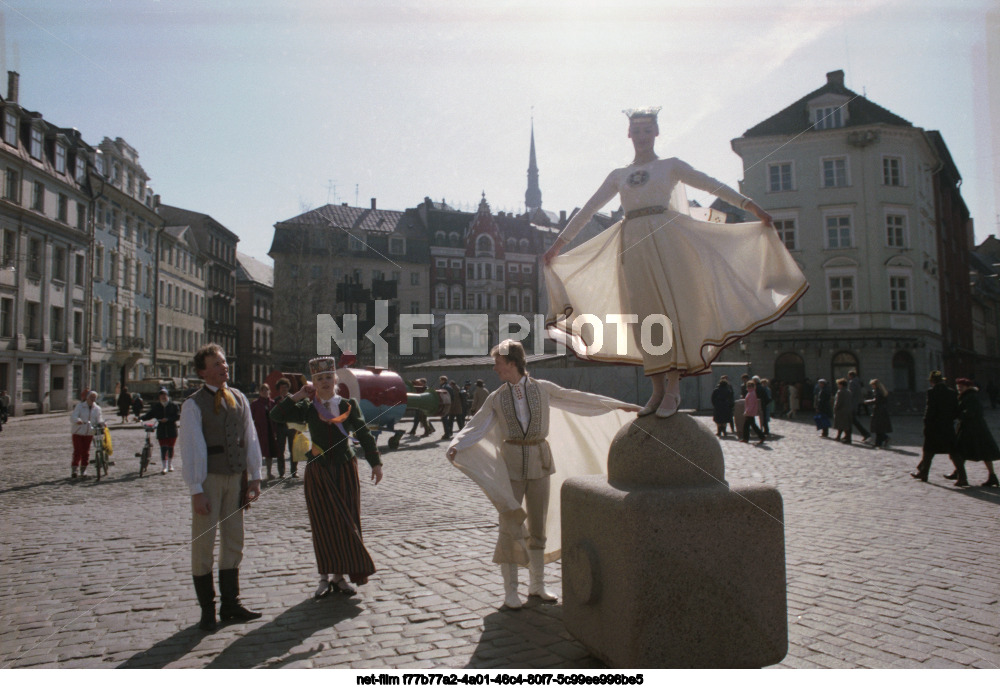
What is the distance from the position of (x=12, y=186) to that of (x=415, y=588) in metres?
6.37

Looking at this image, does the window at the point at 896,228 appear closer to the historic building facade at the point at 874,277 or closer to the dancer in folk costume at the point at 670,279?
the historic building facade at the point at 874,277

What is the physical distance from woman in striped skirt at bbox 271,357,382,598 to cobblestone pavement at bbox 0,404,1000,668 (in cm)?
25

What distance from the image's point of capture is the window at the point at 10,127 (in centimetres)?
503

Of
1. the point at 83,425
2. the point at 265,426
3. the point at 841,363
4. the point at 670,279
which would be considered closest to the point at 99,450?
the point at 83,425

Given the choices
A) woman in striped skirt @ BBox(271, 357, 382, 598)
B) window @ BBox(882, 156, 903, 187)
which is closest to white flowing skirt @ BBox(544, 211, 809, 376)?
woman in striped skirt @ BBox(271, 357, 382, 598)

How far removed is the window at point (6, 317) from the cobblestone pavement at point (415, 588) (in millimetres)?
2310

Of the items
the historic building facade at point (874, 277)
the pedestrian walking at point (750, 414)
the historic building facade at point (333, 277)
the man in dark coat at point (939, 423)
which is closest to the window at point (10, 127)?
the historic building facade at point (333, 277)

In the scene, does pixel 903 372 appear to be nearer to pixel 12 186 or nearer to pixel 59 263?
pixel 59 263

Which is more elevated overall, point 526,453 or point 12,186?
point 12,186

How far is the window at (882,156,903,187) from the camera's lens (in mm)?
17125

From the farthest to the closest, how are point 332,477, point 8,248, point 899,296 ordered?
point 899,296
point 8,248
point 332,477

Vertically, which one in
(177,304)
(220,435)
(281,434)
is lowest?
(281,434)

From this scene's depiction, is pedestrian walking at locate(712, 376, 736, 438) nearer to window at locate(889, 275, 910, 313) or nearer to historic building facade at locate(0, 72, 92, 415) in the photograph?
window at locate(889, 275, 910, 313)

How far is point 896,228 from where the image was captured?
19500 millimetres
